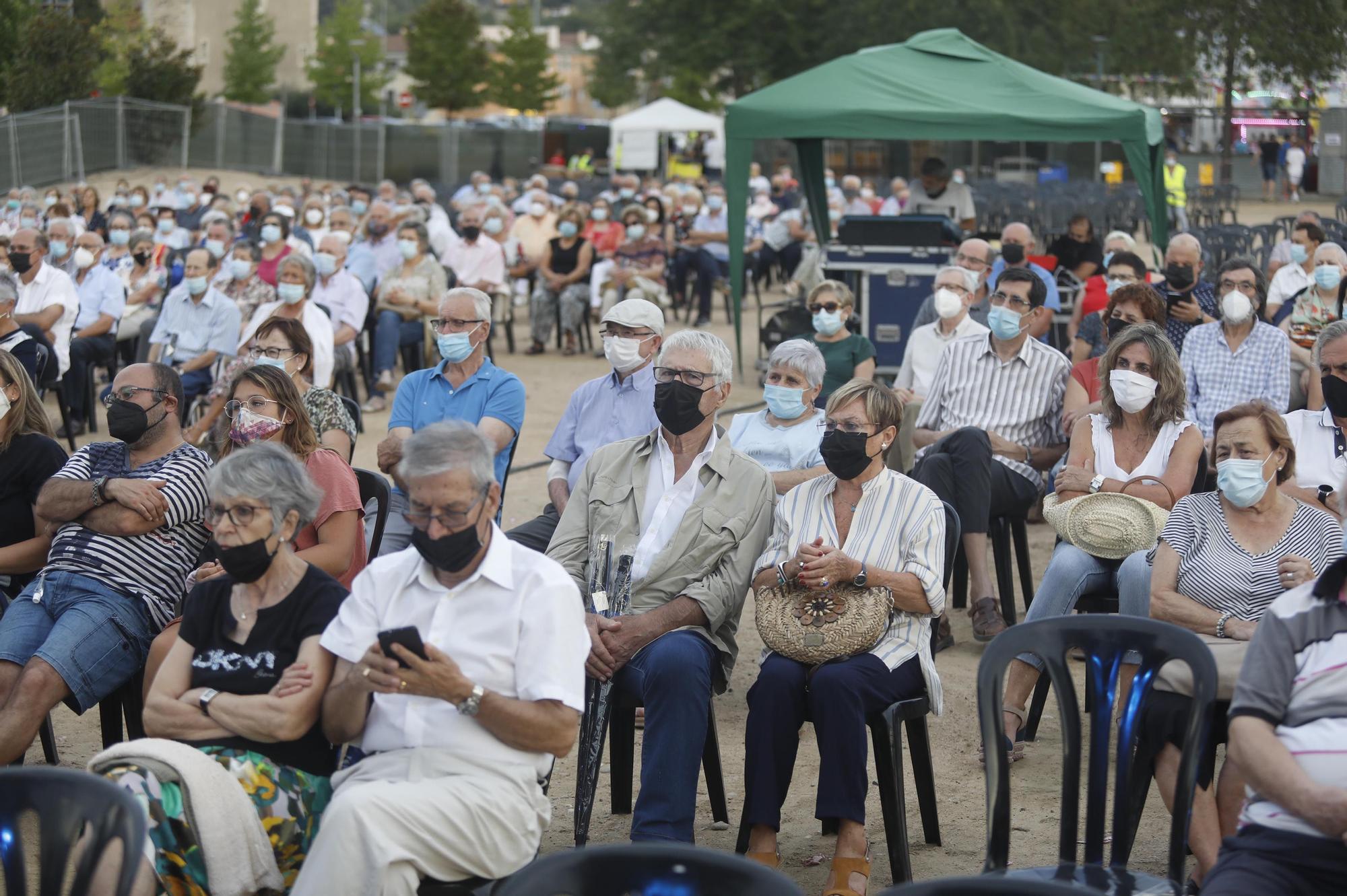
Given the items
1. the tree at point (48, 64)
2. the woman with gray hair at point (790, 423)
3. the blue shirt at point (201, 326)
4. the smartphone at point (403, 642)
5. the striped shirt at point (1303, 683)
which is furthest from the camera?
the tree at point (48, 64)

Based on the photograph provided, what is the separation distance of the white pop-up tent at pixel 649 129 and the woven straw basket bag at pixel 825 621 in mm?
31776

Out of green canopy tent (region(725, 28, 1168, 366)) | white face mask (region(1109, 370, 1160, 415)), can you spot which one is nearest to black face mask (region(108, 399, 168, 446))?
white face mask (region(1109, 370, 1160, 415))

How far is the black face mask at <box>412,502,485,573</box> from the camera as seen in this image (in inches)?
136

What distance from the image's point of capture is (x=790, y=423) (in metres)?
5.87

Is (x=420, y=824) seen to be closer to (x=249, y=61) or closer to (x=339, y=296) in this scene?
(x=339, y=296)

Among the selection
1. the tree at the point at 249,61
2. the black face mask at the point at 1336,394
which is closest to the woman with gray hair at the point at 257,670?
the black face mask at the point at 1336,394

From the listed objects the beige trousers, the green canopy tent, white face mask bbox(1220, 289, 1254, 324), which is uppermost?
the green canopy tent

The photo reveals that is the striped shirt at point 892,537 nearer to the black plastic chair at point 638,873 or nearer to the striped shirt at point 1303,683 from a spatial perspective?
the striped shirt at point 1303,683

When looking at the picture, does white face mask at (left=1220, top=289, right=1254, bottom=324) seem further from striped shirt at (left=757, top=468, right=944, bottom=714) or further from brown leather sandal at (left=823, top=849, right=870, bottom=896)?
brown leather sandal at (left=823, top=849, right=870, bottom=896)

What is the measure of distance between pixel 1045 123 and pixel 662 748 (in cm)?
Answer: 895

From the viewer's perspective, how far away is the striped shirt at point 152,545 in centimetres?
461

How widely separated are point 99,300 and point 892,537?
8.55 metres

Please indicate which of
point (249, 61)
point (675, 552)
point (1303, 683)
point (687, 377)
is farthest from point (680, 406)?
point (249, 61)

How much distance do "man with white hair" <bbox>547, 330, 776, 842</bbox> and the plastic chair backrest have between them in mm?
1669
